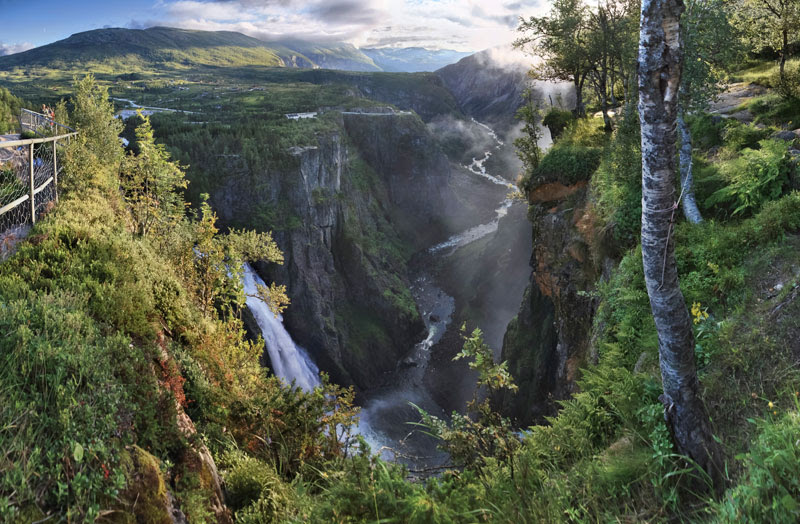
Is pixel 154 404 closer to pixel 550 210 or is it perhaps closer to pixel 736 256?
pixel 736 256

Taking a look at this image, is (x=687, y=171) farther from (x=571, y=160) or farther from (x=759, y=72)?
(x=759, y=72)

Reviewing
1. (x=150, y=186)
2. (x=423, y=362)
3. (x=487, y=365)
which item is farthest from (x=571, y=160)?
(x=423, y=362)

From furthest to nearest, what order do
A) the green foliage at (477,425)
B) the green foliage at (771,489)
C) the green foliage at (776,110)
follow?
1. the green foliage at (776,110)
2. the green foliage at (477,425)
3. the green foliage at (771,489)

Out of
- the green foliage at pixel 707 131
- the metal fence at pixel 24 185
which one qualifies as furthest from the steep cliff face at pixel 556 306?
the metal fence at pixel 24 185

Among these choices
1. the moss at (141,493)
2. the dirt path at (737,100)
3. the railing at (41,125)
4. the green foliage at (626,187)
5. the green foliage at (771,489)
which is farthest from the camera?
the dirt path at (737,100)

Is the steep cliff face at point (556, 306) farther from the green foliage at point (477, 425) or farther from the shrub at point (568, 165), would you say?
the green foliage at point (477, 425)

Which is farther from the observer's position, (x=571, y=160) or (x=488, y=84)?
(x=488, y=84)
